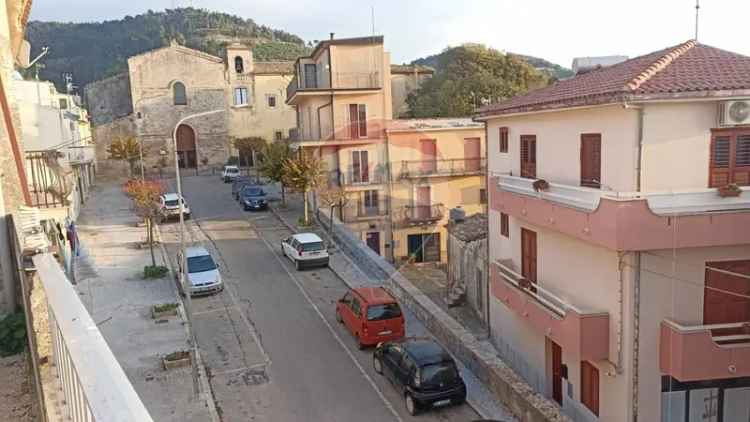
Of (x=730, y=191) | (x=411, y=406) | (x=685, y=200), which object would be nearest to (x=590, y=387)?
(x=411, y=406)

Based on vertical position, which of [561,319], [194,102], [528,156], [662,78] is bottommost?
[561,319]

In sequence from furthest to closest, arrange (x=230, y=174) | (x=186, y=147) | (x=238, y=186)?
(x=186, y=147) → (x=230, y=174) → (x=238, y=186)

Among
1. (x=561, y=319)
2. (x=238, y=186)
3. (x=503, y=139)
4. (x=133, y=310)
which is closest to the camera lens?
(x=561, y=319)

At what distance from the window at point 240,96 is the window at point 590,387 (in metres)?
52.2

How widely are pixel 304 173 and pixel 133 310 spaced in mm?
13574

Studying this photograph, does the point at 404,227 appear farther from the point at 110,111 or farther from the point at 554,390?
the point at 110,111

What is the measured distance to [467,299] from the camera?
77.7 feet

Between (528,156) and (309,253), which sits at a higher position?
(528,156)

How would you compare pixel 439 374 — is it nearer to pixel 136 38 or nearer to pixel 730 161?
pixel 730 161

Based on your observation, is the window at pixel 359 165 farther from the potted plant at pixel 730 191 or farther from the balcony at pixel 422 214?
the potted plant at pixel 730 191

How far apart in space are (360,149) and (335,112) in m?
2.75

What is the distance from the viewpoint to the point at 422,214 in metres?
36.0

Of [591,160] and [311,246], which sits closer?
[591,160]

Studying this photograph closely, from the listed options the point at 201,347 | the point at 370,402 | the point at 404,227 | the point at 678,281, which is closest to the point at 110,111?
the point at 404,227
